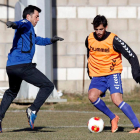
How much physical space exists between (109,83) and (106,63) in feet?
1.11

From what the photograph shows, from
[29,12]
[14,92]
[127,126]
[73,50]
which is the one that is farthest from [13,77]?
[73,50]

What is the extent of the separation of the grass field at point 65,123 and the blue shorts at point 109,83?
71cm

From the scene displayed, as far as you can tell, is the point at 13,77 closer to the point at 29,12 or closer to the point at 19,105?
the point at 29,12

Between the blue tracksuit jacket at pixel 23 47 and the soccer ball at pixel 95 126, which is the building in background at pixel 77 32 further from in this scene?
the blue tracksuit jacket at pixel 23 47

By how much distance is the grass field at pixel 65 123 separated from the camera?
22.9 feet

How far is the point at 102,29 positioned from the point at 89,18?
7611 millimetres

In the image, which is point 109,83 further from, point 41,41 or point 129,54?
point 41,41

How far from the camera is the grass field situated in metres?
6.98

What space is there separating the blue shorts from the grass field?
2.33 ft

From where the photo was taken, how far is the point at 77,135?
23.4 ft

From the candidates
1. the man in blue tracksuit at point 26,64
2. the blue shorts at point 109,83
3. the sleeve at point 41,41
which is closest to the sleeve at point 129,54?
the blue shorts at point 109,83

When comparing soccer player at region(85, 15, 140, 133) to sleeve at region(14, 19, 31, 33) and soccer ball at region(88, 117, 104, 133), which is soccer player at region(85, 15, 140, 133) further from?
sleeve at region(14, 19, 31, 33)

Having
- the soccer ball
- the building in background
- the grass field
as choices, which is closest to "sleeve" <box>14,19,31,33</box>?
the grass field

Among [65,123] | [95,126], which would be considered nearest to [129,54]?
[95,126]
